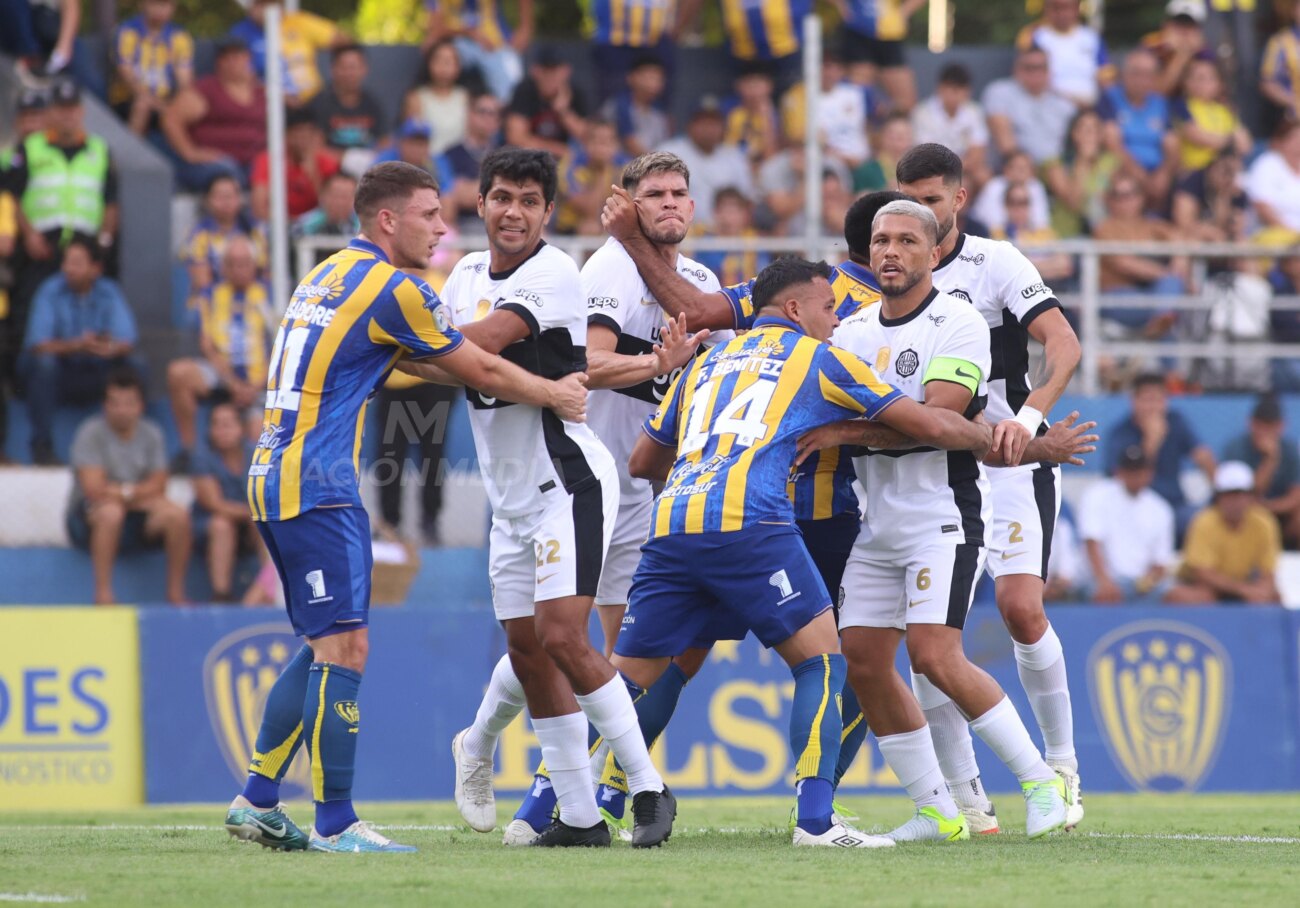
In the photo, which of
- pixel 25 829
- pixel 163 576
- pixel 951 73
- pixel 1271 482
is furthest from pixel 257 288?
pixel 1271 482

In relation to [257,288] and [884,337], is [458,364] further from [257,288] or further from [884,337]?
[257,288]

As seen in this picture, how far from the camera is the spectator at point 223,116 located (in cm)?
1600

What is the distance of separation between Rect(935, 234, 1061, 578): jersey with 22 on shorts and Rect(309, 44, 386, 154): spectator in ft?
28.0

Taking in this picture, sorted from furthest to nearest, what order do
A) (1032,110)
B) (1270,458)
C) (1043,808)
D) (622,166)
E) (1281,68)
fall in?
(1281,68) → (1032,110) → (622,166) → (1270,458) → (1043,808)

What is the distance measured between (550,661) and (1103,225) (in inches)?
420

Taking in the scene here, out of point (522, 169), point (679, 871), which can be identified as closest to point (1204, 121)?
point (522, 169)

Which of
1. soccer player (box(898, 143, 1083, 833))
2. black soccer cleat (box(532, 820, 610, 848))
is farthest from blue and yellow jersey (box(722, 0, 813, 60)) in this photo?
black soccer cleat (box(532, 820, 610, 848))

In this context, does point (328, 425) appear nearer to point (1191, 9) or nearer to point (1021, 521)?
point (1021, 521)

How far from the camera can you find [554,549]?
295 inches

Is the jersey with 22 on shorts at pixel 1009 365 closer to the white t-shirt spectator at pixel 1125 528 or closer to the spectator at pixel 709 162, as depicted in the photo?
the white t-shirt spectator at pixel 1125 528

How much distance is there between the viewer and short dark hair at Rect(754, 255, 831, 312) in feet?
24.8

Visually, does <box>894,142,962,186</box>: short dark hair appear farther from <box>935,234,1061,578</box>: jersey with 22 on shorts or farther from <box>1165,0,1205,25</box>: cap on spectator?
<box>1165,0,1205,25</box>: cap on spectator

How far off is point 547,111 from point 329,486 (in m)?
9.91

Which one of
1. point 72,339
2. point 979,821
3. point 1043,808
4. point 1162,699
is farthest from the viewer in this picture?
point 72,339
